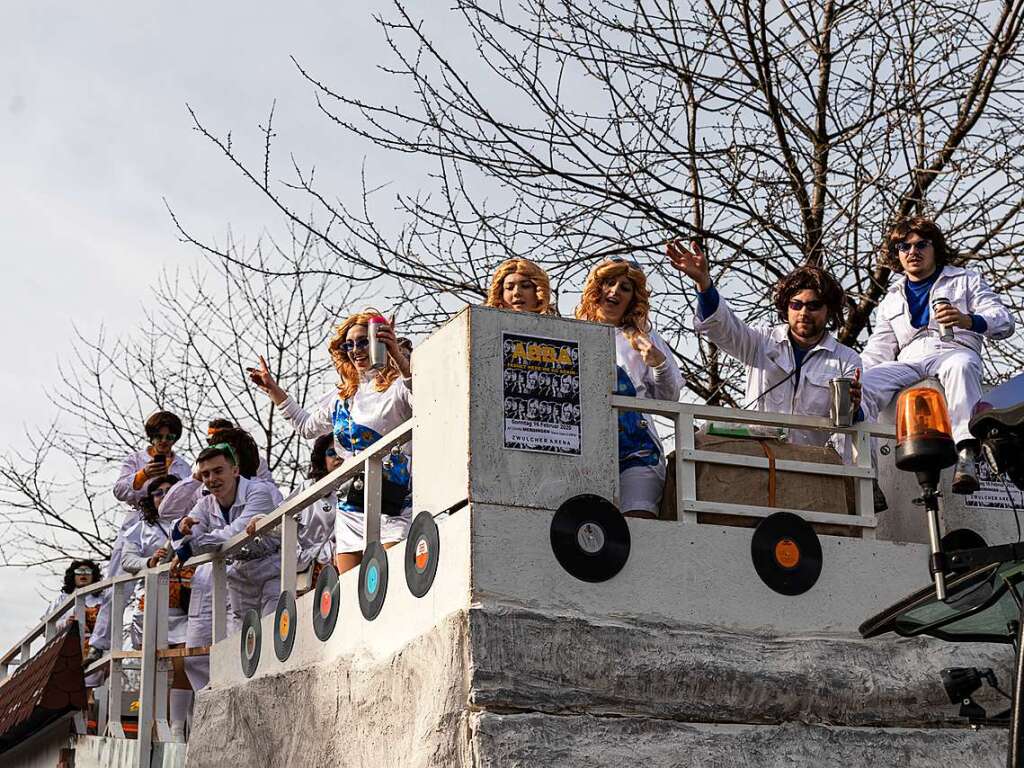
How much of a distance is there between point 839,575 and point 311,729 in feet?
8.90

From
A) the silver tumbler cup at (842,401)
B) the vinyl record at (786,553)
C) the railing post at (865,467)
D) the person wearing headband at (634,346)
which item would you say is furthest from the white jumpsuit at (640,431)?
the railing post at (865,467)

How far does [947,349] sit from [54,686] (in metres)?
6.75

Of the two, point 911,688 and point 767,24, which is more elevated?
point 767,24

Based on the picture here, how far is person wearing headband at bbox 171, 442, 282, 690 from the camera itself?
9.91m

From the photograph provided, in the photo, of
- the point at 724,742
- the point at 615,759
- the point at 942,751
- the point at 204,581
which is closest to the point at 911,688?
the point at 942,751

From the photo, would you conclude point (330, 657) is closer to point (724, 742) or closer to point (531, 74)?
point (724, 742)

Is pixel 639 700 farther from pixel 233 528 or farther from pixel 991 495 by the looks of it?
pixel 233 528

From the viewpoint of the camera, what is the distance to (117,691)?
1091 centimetres

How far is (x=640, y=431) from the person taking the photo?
7.78m

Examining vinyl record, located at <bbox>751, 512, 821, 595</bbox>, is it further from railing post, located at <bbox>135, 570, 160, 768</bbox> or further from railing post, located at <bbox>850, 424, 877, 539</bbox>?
railing post, located at <bbox>135, 570, 160, 768</bbox>

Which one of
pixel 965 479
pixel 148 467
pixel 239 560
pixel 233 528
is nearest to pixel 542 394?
pixel 965 479

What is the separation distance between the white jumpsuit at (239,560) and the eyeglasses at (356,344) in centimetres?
152

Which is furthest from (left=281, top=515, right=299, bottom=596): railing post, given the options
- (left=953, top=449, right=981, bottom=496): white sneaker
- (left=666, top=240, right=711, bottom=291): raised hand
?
(left=953, top=449, right=981, bottom=496): white sneaker

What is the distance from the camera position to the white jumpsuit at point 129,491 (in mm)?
11539
